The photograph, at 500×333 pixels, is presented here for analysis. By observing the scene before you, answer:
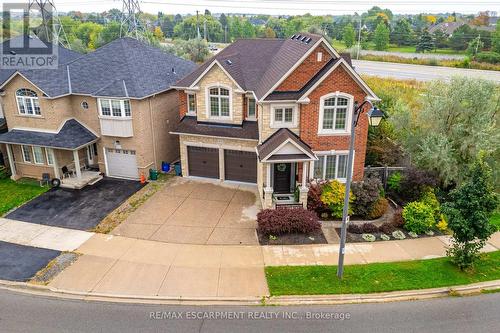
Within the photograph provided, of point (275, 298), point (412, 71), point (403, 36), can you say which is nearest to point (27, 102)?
point (275, 298)

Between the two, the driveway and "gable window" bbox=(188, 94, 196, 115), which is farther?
"gable window" bbox=(188, 94, 196, 115)

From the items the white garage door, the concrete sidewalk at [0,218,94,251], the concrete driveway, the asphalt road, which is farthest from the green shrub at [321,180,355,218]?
the white garage door

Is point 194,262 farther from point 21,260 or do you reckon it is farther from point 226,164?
point 226,164

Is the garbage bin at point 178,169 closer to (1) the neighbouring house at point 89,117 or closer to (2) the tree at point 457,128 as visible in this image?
(1) the neighbouring house at point 89,117

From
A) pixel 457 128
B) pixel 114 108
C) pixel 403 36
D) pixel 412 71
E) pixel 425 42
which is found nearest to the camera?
pixel 457 128

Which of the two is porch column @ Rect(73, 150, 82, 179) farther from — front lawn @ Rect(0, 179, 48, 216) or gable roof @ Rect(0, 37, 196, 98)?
gable roof @ Rect(0, 37, 196, 98)

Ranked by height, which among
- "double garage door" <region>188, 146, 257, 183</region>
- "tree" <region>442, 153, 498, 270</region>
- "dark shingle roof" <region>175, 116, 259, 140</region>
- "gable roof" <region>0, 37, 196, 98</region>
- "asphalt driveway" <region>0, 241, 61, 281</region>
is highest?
"gable roof" <region>0, 37, 196, 98</region>

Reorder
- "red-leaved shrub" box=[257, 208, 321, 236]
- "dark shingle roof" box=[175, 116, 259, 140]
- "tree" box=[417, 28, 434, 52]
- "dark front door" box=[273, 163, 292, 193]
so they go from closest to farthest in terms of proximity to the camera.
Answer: "red-leaved shrub" box=[257, 208, 321, 236] < "dark front door" box=[273, 163, 292, 193] < "dark shingle roof" box=[175, 116, 259, 140] < "tree" box=[417, 28, 434, 52]

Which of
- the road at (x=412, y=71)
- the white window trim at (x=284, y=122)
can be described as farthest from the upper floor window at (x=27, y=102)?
the road at (x=412, y=71)
